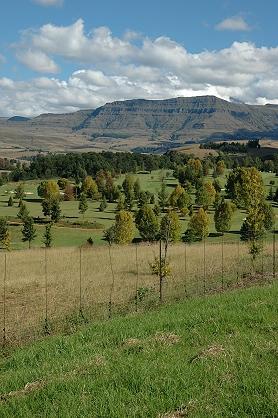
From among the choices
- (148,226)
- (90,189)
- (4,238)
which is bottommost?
(4,238)

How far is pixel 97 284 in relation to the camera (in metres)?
29.2

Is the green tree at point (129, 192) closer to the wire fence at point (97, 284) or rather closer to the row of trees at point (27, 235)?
the row of trees at point (27, 235)

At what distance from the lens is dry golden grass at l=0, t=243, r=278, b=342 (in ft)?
65.7

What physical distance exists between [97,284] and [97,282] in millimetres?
941

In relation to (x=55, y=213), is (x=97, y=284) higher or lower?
higher

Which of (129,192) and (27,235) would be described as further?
(129,192)

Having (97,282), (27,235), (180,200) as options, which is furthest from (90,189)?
(97,282)

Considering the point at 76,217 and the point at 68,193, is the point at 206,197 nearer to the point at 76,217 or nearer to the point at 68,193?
the point at 76,217

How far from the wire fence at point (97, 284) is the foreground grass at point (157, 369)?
3.85 meters

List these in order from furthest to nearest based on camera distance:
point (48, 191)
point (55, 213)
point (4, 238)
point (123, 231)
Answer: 1. point (48, 191)
2. point (55, 213)
3. point (123, 231)
4. point (4, 238)

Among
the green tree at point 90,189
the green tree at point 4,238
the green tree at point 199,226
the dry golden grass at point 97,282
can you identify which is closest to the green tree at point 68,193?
the green tree at point 90,189

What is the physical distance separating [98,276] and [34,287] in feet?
14.2

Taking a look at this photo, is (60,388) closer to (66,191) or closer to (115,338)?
(115,338)

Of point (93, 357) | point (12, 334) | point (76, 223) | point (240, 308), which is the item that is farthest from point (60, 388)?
point (76, 223)
